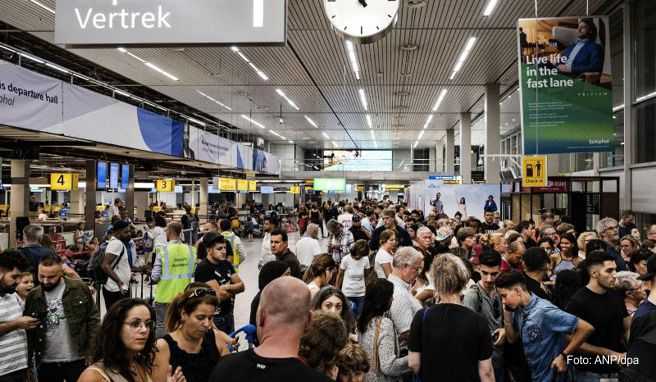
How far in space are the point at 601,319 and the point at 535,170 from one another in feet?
22.2

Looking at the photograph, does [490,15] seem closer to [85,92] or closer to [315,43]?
[315,43]

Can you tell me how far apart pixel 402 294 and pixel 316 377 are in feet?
6.22

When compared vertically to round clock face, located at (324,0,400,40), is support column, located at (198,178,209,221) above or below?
below

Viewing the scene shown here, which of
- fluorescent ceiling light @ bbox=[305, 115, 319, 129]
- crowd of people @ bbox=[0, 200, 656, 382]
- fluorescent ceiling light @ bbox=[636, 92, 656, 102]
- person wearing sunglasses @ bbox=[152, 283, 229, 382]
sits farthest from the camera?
fluorescent ceiling light @ bbox=[305, 115, 319, 129]

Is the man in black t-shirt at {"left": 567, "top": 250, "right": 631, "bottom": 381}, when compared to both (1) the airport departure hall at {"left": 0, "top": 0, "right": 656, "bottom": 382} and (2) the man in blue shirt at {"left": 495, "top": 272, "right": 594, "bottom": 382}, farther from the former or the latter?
(2) the man in blue shirt at {"left": 495, "top": 272, "right": 594, "bottom": 382}

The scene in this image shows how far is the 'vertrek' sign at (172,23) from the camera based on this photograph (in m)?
3.84

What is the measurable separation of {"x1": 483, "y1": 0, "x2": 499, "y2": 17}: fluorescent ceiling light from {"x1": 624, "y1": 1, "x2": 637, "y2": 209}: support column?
3008mm

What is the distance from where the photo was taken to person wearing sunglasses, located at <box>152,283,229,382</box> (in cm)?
279

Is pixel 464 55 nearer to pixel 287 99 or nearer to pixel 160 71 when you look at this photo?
pixel 287 99

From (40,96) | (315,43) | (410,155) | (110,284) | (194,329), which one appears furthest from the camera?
(410,155)

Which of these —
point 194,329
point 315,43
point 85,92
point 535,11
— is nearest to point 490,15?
point 535,11

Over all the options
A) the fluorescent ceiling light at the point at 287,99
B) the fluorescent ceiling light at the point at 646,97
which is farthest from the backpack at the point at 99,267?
the fluorescent ceiling light at the point at 287,99

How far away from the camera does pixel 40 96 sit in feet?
27.2

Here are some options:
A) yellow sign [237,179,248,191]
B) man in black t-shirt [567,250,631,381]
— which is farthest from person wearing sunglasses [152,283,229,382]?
yellow sign [237,179,248,191]
